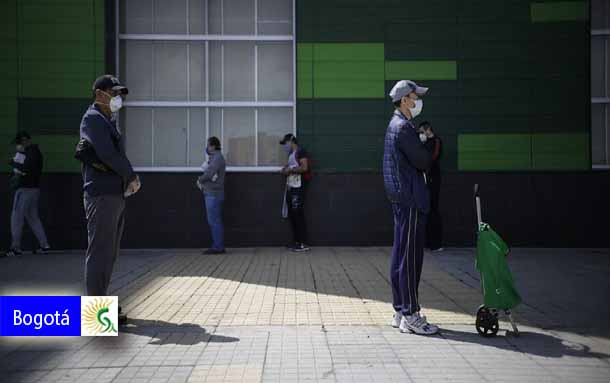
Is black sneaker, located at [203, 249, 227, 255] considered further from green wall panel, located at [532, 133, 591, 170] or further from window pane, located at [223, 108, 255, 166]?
green wall panel, located at [532, 133, 591, 170]

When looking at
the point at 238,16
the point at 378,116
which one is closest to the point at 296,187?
the point at 378,116

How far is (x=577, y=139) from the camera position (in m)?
12.3

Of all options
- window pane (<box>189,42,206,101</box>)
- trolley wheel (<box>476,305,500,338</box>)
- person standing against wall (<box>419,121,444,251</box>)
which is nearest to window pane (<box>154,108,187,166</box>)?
window pane (<box>189,42,206,101</box>)

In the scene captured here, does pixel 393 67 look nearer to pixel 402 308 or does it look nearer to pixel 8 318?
pixel 402 308

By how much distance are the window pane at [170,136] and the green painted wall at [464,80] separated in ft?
7.44

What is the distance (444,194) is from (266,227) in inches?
130

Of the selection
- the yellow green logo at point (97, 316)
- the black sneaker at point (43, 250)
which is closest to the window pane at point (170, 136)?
the black sneaker at point (43, 250)

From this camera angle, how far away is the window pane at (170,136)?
1271cm

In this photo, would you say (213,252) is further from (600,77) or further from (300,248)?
(600,77)

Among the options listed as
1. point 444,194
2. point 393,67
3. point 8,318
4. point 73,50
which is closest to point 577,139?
→ point 444,194

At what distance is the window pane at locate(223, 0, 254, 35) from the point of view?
12758 mm

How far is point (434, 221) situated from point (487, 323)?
624cm

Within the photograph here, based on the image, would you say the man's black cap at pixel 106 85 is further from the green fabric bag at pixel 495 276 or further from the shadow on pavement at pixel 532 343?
the shadow on pavement at pixel 532 343

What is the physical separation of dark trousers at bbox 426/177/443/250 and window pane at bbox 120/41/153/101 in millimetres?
5534
